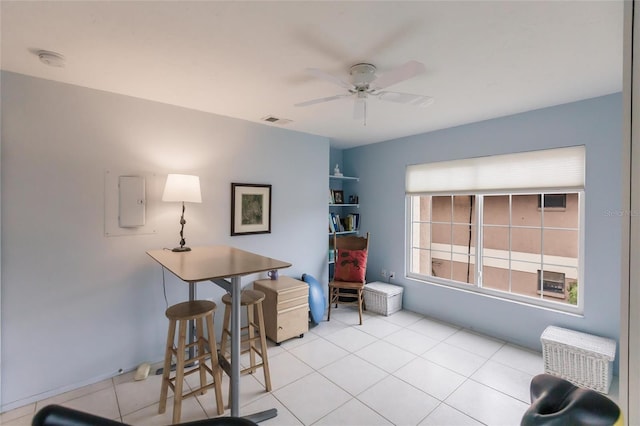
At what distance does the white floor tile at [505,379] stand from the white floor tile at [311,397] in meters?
1.19

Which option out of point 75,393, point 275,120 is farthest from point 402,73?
point 75,393

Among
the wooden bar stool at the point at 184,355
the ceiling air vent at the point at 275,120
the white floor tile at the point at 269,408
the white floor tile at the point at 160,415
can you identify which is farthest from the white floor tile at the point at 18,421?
the ceiling air vent at the point at 275,120

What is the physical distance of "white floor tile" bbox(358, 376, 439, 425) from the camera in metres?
2.00

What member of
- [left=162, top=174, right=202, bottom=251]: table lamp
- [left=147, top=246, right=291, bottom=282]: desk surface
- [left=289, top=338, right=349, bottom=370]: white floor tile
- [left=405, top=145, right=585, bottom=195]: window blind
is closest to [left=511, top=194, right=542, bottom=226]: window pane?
[left=405, top=145, right=585, bottom=195]: window blind

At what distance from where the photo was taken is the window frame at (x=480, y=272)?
265 cm

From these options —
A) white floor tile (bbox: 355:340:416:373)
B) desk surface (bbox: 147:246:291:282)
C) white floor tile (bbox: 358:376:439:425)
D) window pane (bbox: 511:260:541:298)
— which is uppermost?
desk surface (bbox: 147:246:291:282)

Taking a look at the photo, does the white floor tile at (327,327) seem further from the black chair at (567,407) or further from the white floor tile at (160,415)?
the black chair at (567,407)

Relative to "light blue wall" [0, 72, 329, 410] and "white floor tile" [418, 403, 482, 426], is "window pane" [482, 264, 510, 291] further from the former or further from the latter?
"light blue wall" [0, 72, 329, 410]

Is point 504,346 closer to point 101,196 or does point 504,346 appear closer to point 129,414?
point 129,414

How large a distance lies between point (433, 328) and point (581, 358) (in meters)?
1.33

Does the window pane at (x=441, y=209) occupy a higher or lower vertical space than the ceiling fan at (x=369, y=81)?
lower

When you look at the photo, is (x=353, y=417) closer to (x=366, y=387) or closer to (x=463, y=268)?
(x=366, y=387)

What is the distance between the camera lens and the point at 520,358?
2.75 meters

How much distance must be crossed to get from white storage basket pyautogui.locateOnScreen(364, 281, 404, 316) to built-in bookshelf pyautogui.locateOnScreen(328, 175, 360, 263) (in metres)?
0.70
